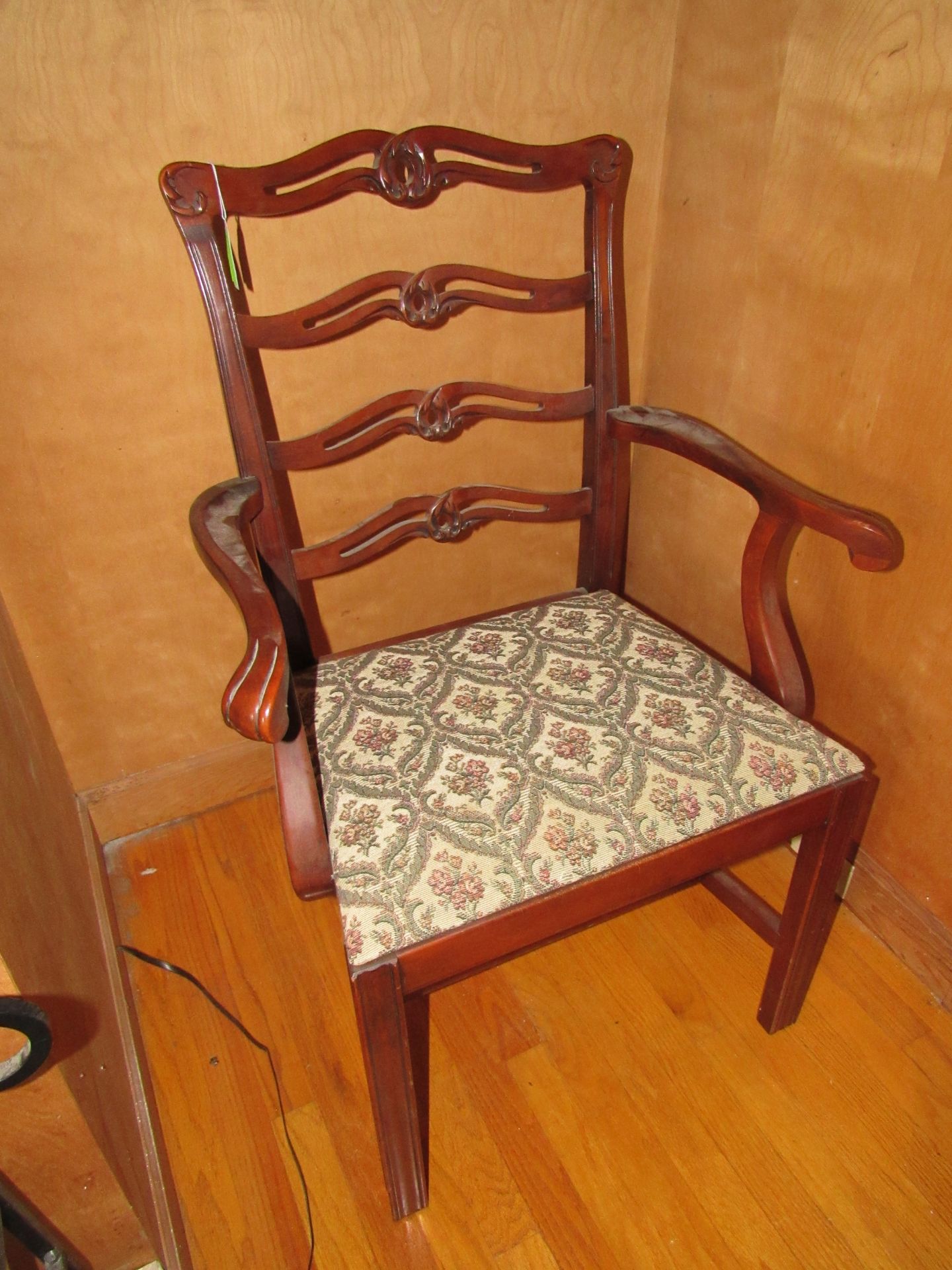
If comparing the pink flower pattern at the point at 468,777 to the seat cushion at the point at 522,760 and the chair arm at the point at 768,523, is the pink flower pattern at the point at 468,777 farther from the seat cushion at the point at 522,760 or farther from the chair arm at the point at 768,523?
the chair arm at the point at 768,523

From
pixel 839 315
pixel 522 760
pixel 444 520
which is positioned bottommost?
pixel 522 760

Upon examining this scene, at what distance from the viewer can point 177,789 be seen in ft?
4.89

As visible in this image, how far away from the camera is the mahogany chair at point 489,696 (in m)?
0.81

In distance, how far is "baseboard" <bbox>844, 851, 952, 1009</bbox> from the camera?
1.18m

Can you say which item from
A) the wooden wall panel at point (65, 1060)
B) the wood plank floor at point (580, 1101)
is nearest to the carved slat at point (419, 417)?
the wooden wall panel at point (65, 1060)

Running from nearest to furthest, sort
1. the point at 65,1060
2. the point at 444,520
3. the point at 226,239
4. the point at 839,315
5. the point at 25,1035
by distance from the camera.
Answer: the point at 25,1035 → the point at 65,1060 → the point at 226,239 → the point at 839,315 → the point at 444,520

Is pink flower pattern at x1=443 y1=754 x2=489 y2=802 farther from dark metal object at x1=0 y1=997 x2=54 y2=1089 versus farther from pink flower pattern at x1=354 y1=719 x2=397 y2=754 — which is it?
dark metal object at x1=0 y1=997 x2=54 y2=1089

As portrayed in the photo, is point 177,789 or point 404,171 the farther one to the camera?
point 177,789

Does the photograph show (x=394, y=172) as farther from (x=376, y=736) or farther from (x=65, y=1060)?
(x=65, y=1060)

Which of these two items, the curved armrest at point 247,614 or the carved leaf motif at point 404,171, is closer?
the curved armrest at point 247,614

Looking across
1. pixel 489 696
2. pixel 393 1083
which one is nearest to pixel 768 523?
pixel 489 696

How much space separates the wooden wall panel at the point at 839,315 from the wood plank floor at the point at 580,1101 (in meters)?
0.26

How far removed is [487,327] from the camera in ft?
4.17

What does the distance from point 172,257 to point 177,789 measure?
A: 88 centimetres
